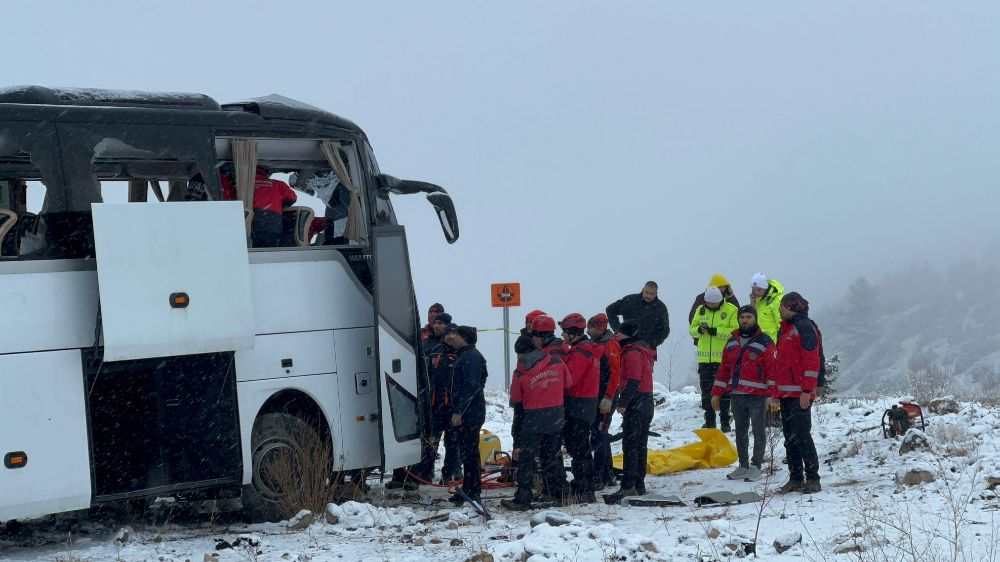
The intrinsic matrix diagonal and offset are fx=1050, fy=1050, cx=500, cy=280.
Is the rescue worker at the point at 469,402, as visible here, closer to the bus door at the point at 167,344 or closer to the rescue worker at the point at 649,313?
the bus door at the point at 167,344

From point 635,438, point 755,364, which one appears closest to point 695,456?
point 755,364

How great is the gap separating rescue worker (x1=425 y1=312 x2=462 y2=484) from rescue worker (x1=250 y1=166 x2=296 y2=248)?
2.88m

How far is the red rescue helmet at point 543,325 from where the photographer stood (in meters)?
10.2

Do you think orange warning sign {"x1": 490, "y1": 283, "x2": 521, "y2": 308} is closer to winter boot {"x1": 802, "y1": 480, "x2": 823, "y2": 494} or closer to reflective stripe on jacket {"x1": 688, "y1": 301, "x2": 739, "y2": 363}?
reflective stripe on jacket {"x1": 688, "y1": 301, "x2": 739, "y2": 363}

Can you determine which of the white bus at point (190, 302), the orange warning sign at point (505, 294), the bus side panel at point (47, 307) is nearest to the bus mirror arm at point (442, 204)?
the white bus at point (190, 302)

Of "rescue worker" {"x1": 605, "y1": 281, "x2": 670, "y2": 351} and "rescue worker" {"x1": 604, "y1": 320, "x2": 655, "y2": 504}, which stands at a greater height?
"rescue worker" {"x1": 605, "y1": 281, "x2": 670, "y2": 351}

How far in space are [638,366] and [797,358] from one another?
1.56 metres

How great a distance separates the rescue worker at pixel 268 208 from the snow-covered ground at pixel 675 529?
7.99 feet

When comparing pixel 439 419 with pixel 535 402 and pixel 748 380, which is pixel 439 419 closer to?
pixel 535 402

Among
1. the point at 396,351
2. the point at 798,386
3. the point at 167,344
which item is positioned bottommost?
the point at 798,386

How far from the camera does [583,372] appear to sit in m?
10.4

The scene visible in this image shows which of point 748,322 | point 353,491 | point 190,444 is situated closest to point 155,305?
point 190,444

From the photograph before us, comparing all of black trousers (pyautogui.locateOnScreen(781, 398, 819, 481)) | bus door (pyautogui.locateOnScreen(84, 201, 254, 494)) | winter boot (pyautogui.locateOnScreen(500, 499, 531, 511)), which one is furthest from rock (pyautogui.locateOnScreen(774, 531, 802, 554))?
bus door (pyautogui.locateOnScreen(84, 201, 254, 494))

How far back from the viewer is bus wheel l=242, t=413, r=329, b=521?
30.0ft
